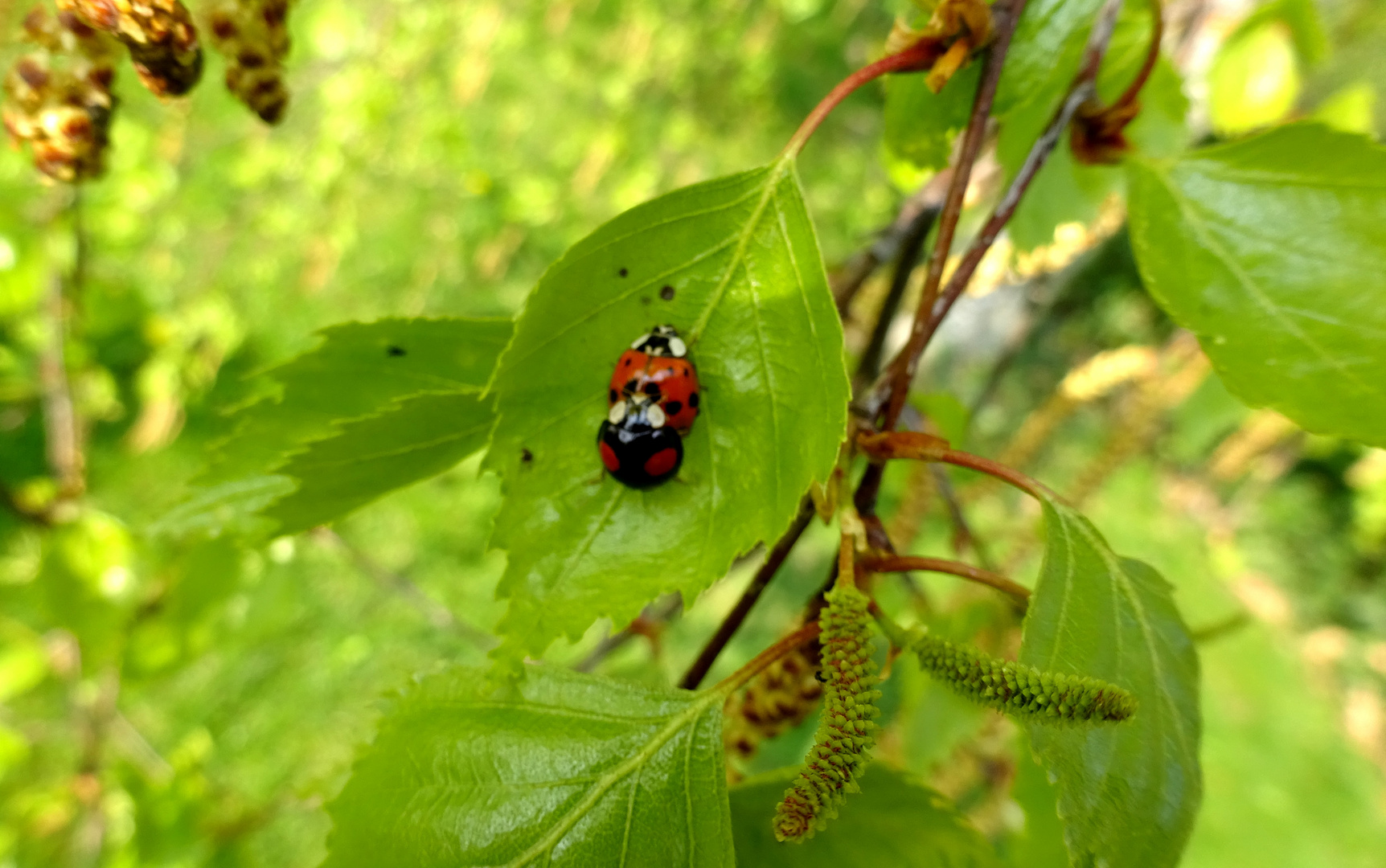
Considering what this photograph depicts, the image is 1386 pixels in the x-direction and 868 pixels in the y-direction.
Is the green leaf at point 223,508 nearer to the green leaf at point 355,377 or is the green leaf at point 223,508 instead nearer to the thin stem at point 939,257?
the green leaf at point 355,377

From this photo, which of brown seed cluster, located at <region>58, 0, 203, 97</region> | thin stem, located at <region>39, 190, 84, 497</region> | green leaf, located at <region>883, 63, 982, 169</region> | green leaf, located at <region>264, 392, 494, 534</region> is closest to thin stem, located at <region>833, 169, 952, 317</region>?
green leaf, located at <region>883, 63, 982, 169</region>

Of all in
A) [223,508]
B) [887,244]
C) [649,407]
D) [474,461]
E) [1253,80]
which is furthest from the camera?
[474,461]

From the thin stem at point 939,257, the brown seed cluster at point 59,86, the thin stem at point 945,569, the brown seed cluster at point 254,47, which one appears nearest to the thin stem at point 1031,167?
the thin stem at point 939,257

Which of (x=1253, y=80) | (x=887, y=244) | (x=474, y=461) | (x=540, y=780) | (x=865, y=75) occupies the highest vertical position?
(x=1253, y=80)

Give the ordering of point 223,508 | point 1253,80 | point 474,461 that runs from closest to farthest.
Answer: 1. point 223,508
2. point 1253,80
3. point 474,461

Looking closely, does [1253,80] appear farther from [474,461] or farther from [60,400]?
[474,461]

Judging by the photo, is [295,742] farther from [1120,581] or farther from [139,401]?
[1120,581]

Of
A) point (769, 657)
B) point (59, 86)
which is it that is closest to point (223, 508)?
point (59, 86)
